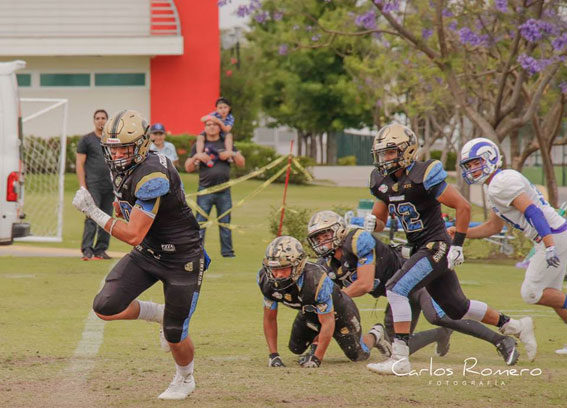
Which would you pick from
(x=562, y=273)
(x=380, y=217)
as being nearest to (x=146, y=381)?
(x=380, y=217)

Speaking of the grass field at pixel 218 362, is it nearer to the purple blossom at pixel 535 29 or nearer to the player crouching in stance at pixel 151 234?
the player crouching in stance at pixel 151 234

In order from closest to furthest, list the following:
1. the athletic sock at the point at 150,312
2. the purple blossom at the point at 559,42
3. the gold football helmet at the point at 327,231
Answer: the athletic sock at the point at 150,312
the gold football helmet at the point at 327,231
the purple blossom at the point at 559,42

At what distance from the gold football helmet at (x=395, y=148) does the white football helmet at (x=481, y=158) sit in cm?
49

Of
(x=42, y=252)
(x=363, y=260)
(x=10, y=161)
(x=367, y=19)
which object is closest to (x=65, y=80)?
(x=367, y=19)

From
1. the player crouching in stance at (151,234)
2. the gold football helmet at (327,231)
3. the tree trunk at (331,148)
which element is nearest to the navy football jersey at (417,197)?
the gold football helmet at (327,231)

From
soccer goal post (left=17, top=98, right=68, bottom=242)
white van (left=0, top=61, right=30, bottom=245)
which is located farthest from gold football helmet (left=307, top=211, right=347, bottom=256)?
soccer goal post (left=17, top=98, right=68, bottom=242)

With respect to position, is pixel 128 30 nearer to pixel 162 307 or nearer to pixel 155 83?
pixel 155 83

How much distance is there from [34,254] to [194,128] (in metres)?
20.9

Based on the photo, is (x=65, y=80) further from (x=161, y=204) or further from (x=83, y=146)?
(x=161, y=204)

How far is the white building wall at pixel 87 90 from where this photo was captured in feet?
118

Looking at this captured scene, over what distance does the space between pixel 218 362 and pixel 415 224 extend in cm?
180

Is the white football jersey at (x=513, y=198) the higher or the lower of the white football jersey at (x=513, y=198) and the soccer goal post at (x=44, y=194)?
the higher

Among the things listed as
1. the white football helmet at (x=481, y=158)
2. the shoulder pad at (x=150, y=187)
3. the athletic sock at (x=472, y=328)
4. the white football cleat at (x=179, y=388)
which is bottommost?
the white football cleat at (x=179, y=388)

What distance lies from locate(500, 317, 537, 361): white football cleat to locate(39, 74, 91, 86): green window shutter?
29.9 metres
